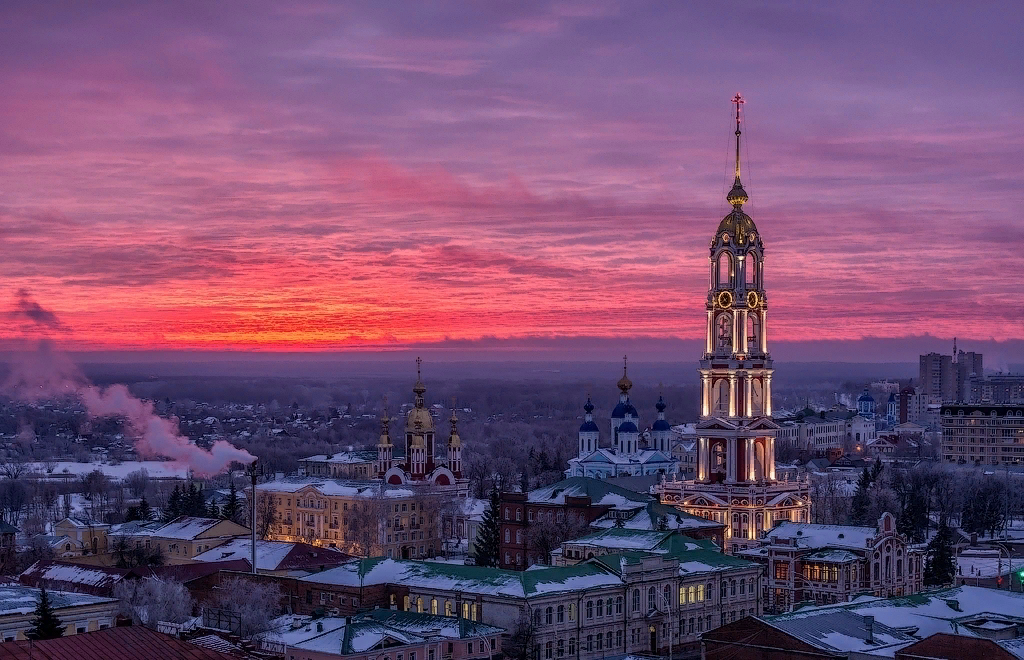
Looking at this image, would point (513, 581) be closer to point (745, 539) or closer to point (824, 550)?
point (824, 550)

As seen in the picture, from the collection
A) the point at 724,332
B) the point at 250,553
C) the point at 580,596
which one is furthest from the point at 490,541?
the point at 580,596

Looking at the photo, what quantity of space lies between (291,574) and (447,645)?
23620 mm

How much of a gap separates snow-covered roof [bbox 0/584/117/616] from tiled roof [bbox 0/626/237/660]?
1330 centimetres

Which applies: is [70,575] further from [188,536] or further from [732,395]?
[732,395]

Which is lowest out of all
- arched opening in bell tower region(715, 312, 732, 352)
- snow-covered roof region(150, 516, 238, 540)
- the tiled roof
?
snow-covered roof region(150, 516, 238, 540)

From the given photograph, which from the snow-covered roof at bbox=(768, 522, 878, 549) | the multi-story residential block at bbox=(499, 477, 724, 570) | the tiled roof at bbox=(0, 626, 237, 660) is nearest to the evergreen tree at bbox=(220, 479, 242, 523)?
the multi-story residential block at bbox=(499, 477, 724, 570)

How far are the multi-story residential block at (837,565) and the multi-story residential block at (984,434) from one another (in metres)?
109

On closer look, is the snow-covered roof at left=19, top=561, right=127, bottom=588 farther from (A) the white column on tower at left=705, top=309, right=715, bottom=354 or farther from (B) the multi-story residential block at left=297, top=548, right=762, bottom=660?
(A) the white column on tower at left=705, top=309, right=715, bottom=354

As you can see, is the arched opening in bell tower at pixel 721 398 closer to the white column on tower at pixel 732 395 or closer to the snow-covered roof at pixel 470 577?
the white column on tower at pixel 732 395

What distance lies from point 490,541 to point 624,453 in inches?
2071

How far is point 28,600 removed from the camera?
66.1 metres

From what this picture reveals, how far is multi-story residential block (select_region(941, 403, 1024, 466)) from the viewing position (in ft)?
626

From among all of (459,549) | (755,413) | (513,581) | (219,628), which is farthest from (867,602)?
(459,549)

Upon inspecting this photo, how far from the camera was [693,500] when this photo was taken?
9650 cm
